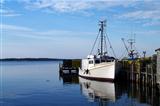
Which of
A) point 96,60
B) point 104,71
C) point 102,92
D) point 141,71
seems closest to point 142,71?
point 141,71

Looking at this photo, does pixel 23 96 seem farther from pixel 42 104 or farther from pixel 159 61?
pixel 159 61

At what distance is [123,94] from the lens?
43.7 m

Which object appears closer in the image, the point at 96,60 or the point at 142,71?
the point at 142,71

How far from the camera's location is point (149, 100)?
37469mm

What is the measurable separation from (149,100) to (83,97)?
23.8 ft

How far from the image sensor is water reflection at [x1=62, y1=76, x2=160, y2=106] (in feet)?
121

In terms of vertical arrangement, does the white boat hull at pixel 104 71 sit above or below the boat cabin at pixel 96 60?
→ below

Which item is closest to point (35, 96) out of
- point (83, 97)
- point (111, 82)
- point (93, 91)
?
point (83, 97)

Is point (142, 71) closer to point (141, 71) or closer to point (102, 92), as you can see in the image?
point (141, 71)

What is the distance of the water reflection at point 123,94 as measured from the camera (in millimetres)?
36812

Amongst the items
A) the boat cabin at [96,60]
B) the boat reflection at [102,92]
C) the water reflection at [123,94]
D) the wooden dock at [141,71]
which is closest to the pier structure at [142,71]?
the wooden dock at [141,71]

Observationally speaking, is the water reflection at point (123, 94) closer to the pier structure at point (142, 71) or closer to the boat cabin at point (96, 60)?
the pier structure at point (142, 71)

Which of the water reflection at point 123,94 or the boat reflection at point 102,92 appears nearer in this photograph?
the water reflection at point 123,94

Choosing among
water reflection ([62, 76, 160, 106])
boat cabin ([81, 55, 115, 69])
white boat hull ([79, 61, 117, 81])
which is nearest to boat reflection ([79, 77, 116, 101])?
water reflection ([62, 76, 160, 106])
